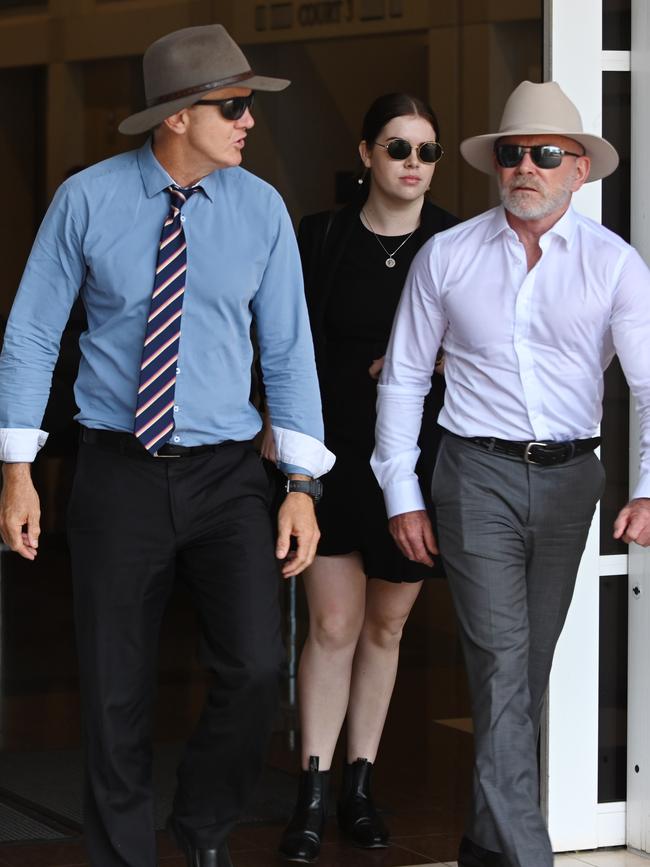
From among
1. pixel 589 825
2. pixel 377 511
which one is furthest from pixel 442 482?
pixel 589 825

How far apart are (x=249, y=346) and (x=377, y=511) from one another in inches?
38.7

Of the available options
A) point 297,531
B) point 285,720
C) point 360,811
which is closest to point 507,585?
point 297,531

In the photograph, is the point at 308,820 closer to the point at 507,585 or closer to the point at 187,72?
the point at 507,585

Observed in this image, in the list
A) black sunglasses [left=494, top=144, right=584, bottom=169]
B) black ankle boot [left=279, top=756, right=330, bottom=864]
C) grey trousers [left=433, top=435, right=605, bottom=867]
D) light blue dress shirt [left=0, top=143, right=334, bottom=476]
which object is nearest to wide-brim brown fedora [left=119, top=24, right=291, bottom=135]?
→ light blue dress shirt [left=0, top=143, right=334, bottom=476]

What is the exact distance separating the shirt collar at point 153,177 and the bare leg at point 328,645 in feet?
4.20

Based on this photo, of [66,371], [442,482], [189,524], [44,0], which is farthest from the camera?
[44,0]

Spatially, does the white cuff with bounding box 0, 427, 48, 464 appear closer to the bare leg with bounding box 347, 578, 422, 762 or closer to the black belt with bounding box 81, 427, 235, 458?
the black belt with bounding box 81, 427, 235, 458

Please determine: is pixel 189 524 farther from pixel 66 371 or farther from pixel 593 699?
pixel 66 371

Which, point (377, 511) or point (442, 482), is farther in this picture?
point (377, 511)

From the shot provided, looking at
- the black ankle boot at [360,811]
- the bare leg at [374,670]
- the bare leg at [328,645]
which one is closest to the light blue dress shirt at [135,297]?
the bare leg at [328,645]

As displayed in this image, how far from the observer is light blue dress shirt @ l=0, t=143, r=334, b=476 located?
11.5 feet

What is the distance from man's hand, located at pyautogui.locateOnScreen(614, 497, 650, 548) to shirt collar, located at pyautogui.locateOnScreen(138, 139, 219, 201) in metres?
1.14

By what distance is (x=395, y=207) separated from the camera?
450 centimetres

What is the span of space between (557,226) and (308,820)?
5.57 feet
